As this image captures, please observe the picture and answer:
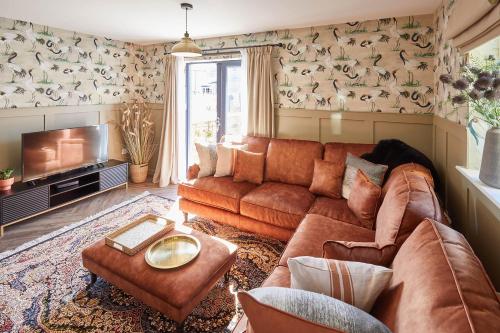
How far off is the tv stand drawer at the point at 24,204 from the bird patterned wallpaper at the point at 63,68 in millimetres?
1148

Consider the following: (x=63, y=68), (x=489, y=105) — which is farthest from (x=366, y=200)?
(x=63, y=68)

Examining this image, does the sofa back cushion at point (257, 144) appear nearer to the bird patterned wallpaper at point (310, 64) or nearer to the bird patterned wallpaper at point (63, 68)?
the bird patterned wallpaper at point (310, 64)

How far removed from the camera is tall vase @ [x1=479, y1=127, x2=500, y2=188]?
59.5 inches

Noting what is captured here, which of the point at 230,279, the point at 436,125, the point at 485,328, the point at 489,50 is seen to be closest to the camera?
the point at 485,328

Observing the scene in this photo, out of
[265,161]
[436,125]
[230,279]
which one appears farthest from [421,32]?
[230,279]

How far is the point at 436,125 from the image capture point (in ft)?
9.68

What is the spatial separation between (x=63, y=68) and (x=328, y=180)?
386cm

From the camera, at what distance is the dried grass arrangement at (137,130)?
4746 millimetres

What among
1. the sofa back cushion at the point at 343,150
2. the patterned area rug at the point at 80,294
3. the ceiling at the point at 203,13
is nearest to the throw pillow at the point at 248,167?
the patterned area rug at the point at 80,294

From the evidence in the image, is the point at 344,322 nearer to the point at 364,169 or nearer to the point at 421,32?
the point at 364,169

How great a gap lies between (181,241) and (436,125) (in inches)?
110

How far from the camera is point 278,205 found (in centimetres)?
269

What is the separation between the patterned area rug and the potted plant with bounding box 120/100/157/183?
6.43 feet

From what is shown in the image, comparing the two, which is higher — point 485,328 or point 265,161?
point 265,161
